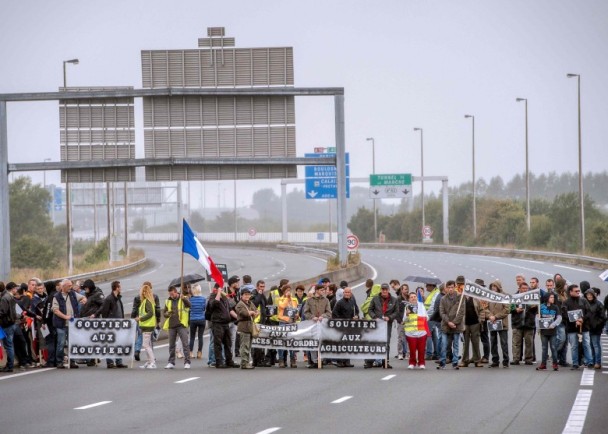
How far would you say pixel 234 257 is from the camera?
3799 inches

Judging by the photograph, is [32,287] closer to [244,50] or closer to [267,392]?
[267,392]

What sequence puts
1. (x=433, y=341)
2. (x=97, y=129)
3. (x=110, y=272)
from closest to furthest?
1. (x=433, y=341)
2. (x=97, y=129)
3. (x=110, y=272)

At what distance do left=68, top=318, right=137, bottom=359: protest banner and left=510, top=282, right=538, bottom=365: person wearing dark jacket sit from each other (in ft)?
24.8

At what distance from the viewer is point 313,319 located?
25.6 metres

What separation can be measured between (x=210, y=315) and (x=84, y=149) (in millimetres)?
16128

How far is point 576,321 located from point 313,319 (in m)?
5.23

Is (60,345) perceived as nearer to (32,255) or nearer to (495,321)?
(495,321)

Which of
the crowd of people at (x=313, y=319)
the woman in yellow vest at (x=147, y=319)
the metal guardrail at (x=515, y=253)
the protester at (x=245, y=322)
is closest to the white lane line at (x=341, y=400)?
the crowd of people at (x=313, y=319)

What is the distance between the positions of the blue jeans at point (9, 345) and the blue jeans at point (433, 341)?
853 cm

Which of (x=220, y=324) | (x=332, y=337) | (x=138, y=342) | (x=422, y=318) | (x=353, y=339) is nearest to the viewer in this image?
(x=422, y=318)

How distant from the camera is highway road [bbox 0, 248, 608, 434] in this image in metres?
16.0

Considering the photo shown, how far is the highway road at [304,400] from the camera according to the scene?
1600 centimetres

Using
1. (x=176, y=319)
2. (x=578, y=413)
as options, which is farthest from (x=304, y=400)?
(x=176, y=319)

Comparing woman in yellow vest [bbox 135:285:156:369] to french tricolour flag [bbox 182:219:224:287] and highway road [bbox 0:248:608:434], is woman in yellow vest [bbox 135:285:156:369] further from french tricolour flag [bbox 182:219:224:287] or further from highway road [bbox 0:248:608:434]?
french tricolour flag [bbox 182:219:224:287]
